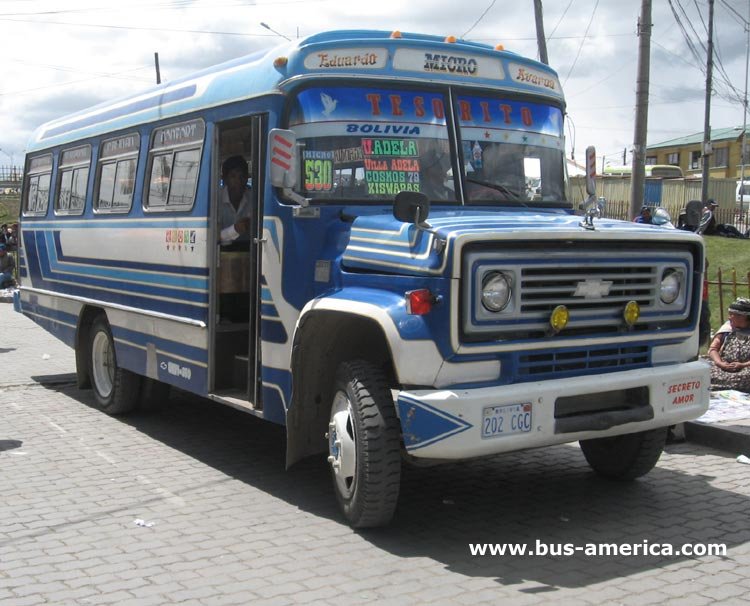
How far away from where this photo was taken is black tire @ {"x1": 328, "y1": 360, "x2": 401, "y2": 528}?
5.36 metres

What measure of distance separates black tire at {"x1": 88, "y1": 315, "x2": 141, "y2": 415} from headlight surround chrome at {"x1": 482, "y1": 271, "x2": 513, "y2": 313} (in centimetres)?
506

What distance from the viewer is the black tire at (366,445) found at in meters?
5.36

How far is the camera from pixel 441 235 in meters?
5.06

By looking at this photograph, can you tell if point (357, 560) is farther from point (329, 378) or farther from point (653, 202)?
point (653, 202)

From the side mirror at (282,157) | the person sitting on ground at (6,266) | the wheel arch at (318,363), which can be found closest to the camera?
the side mirror at (282,157)

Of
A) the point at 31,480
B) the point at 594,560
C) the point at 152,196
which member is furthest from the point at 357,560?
the point at 152,196

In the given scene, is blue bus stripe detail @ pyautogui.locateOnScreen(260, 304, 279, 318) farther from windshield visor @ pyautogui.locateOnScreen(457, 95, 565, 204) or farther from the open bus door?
windshield visor @ pyautogui.locateOnScreen(457, 95, 565, 204)

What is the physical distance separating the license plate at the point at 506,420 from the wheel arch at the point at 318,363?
0.91m

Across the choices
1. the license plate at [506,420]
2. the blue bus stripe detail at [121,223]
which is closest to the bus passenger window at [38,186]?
the blue bus stripe detail at [121,223]

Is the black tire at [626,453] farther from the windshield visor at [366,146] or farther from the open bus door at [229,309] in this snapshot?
the open bus door at [229,309]

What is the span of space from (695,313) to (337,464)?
7.85ft

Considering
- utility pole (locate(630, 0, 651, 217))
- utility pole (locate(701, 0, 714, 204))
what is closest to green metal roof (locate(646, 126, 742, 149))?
utility pole (locate(701, 0, 714, 204))

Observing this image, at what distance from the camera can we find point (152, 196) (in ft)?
27.0

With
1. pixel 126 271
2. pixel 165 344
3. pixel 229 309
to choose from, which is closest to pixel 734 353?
pixel 229 309
